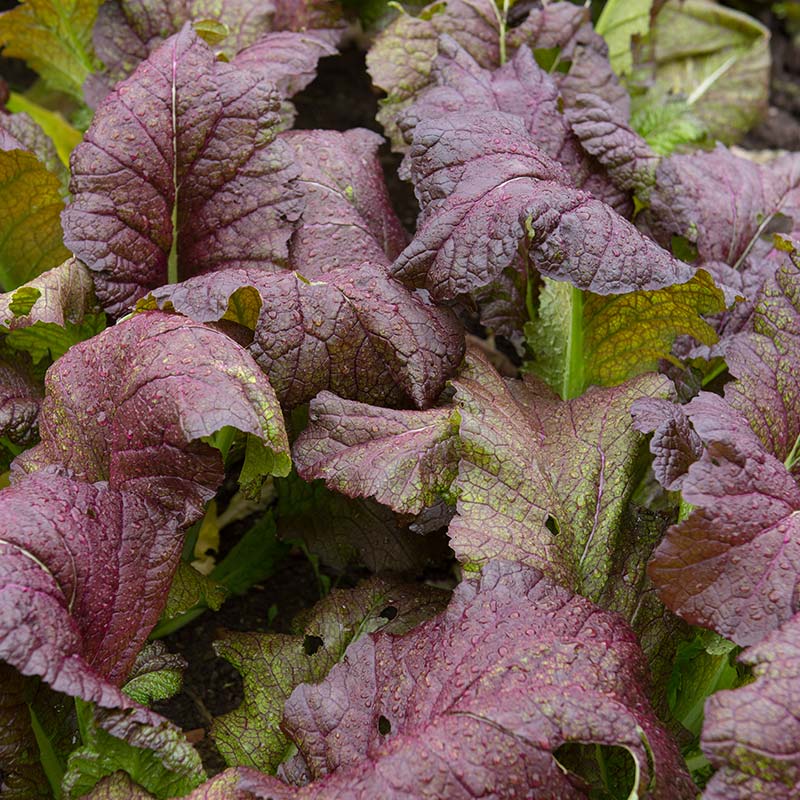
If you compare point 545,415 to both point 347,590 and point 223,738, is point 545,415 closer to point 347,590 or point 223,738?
point 347,590

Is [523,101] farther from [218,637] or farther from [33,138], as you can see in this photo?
[218,637]

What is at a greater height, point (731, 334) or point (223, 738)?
point (731, 334)

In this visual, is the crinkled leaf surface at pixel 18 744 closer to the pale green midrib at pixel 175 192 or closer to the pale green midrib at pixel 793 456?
the pale green midrib at pixel 175 192

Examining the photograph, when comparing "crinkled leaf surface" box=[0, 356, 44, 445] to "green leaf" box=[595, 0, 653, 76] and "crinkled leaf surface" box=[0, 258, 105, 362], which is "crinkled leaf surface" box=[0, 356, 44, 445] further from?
"green leaf" box=[595, 0, 653, 76]

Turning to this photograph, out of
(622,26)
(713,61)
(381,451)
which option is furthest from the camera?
(713,61)

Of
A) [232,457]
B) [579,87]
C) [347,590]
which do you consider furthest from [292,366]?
[579,87]

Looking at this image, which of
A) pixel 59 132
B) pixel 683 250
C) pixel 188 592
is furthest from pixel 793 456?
pixel 59 132

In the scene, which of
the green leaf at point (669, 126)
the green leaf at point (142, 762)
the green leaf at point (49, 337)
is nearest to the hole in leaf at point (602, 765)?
the green leaf at point (142, 762)
